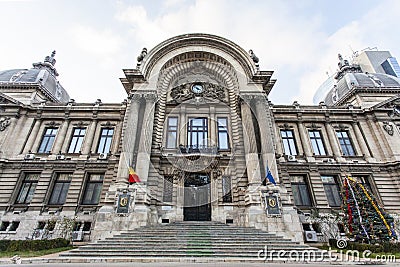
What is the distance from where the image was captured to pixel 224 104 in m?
21.0

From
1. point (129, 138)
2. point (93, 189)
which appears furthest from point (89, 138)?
point (129, 138)

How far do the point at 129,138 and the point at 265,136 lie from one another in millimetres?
10922

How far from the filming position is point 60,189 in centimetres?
1864

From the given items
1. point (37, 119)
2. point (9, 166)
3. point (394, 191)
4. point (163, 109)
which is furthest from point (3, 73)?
point (394, 191)

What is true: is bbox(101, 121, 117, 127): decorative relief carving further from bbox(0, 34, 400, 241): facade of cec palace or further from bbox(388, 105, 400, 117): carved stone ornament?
bbox(388, 105, 400, 117): carved stone ornament

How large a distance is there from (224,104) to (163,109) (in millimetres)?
5970

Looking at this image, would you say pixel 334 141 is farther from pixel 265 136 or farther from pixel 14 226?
pixel 14 226

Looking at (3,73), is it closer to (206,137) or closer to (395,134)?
(206,137)

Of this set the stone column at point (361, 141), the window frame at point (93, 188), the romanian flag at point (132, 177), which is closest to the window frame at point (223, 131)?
the romanian flag at point (132, 177)

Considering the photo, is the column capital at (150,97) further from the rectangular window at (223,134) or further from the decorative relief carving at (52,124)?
the decorative relief carving at (52,124)

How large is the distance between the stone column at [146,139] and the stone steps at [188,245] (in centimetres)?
424

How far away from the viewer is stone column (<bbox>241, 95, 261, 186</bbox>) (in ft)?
52.0

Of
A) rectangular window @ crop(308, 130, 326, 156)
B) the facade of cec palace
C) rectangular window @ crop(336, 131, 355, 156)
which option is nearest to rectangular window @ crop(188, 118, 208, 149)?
the facade of cec palace

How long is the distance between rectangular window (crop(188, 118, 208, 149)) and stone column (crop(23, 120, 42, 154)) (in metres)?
15.2
